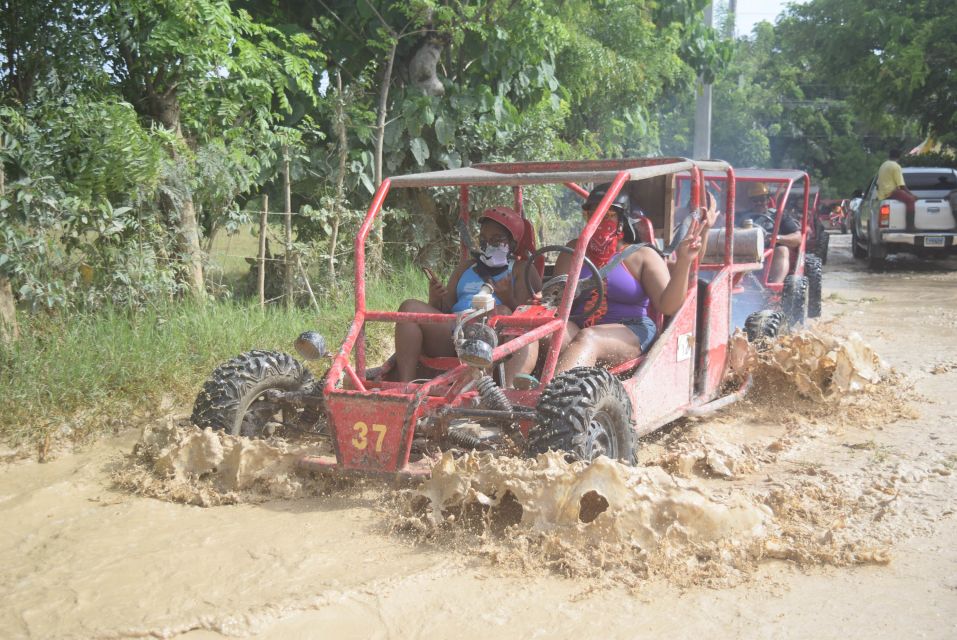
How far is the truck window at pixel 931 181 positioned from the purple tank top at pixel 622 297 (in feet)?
37.5

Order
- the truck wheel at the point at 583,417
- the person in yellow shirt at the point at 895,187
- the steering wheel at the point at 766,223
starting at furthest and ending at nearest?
the person in yellow shirt at the point at 895,187, the steering wheel at the point at 766,223, the truck wheel at the point at 583,417

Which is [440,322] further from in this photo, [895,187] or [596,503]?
[895,187]

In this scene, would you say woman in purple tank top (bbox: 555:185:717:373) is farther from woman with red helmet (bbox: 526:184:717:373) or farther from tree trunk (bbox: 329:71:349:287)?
tree trunk (bbox: 329:71:349:287)

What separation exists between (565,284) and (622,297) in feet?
1.94

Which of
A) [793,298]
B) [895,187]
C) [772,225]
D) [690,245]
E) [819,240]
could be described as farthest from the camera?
→ [895,187]

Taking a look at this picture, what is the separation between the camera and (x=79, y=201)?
259 inches

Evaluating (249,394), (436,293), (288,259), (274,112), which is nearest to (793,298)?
(436,293)

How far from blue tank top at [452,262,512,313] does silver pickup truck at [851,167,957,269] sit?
10831 millimetres

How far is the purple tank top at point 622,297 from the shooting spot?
5266mm

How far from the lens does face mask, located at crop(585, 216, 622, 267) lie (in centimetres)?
544

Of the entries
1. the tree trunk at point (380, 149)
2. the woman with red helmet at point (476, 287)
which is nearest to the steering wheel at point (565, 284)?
the woman with red helmet at point (476, 287)

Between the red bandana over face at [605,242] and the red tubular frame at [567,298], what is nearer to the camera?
the red tubular frame at [567,298]

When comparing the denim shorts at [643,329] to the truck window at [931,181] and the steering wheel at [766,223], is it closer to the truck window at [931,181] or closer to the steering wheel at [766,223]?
the steering wheel at [766,223]

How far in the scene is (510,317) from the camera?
4.73 metres
